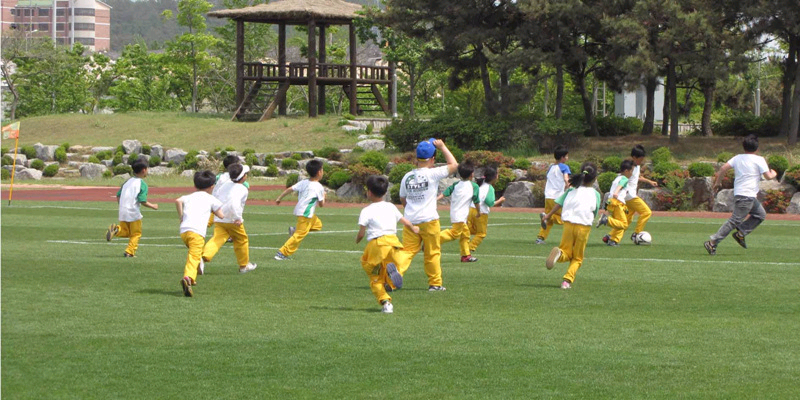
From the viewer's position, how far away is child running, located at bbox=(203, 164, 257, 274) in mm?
14461

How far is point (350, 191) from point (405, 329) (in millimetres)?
25570

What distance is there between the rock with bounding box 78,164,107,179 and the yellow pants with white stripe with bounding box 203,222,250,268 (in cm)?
3505

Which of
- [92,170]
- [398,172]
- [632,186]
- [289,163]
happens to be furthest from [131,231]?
[92,170]

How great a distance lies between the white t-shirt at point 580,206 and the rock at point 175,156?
37.5m

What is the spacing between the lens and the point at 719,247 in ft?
62.4

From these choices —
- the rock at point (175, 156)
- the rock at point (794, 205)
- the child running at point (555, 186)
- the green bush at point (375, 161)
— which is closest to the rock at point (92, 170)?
the rock at point (175, 156)

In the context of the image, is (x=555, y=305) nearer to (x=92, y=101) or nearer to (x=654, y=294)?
(x=654, y=294)

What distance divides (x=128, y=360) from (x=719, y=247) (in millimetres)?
12538

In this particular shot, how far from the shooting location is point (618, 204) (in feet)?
63.0

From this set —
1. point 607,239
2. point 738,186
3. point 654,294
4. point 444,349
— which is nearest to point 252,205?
point 607,239

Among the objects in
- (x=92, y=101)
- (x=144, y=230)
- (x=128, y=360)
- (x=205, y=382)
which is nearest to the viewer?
(x=205, y=382)

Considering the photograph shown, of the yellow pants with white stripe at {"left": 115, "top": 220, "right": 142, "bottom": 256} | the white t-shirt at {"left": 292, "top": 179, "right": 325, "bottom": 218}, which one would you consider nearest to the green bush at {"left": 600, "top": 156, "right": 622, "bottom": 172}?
the white t-shirt at {"left": 292, "top": 179, "right": 325, "bottom": 218}

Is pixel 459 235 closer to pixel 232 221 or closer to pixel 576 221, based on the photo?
pixel 576 221

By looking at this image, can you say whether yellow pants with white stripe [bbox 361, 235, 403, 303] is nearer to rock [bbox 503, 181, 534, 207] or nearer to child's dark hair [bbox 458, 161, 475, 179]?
child's dark hair [bbox 458, 161, 475, 179]
